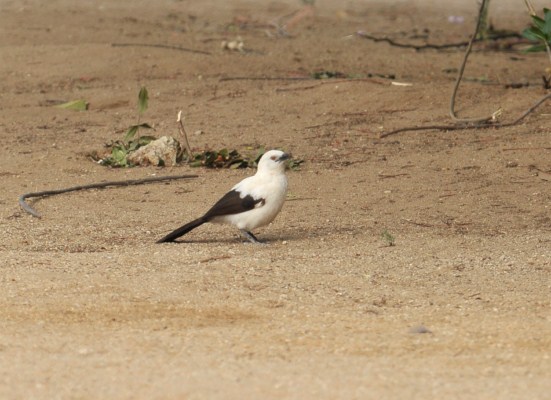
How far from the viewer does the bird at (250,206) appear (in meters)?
7.15

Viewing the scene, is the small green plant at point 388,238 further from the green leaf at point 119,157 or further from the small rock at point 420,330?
the green leaf at point 119,157

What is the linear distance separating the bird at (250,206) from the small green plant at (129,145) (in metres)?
2.17

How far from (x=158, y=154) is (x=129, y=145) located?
1.27 ft

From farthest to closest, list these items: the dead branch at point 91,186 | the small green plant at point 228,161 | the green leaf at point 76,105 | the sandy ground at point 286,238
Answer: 1. the green leaf at point 76,105
2. the small green plant at point 228,161
3. the dead branch at point 91,186
4. the sandy ground at point 286,238

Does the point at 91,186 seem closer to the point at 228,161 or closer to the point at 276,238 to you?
the point at 228,161

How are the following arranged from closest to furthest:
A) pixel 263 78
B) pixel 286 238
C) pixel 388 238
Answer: pixel 388 238
pixel 286 238
pixel 263 78

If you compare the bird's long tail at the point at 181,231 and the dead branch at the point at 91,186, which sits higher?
the bird's long tail at the point at 181,231

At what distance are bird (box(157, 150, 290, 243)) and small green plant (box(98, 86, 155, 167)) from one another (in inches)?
85.6

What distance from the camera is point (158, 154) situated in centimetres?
939

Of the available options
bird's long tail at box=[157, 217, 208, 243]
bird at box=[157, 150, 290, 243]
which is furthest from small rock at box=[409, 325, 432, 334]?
bird's long tail at box=[157, 217, 208, 243]

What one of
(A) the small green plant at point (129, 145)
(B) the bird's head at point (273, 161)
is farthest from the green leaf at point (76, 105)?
(B) the bird's head at point (273, 161)

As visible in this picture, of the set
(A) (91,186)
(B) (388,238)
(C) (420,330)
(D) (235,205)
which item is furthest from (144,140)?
(C) (420,330)

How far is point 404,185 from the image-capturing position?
341 inches

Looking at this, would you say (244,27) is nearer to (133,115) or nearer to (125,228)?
(133,115)
